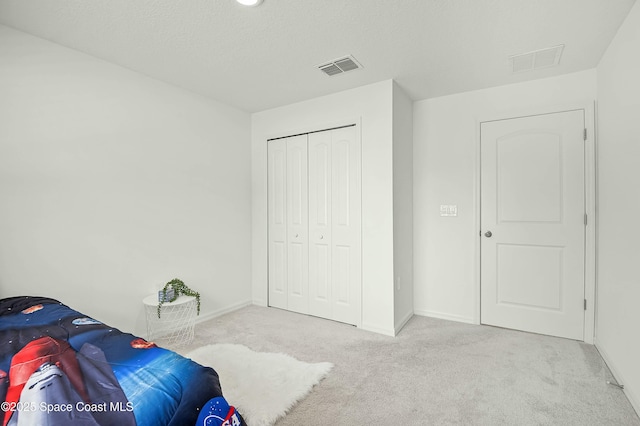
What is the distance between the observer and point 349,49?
96.7 inches

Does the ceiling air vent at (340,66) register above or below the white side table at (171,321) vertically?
above

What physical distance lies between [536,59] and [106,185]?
12.1ft

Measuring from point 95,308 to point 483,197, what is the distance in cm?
366

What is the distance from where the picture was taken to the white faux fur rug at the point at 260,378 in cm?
188

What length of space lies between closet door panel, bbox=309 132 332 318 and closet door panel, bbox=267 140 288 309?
0.37 meters

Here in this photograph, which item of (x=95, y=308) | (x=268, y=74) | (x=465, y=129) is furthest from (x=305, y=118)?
(x=95, y=308)

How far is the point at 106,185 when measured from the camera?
8.63ft

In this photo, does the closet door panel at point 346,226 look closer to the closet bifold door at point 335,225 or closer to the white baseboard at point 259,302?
the closet bifold door at point 335,225

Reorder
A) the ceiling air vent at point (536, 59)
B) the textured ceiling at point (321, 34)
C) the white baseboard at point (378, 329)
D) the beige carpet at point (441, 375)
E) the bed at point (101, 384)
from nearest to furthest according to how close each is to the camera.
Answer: the bed at point (101, 384)
the beige carpet at point (441, 375)
the textured ceiling at point (321, 34)
the ceiling air vent at point (536, 59)
the white baseboard at point (378, 329)

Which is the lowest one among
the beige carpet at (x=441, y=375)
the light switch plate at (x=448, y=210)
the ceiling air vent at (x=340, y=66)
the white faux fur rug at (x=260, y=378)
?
the beige carpet at (x=441, y=375)

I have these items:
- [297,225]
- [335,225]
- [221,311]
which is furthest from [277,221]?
[221,311]

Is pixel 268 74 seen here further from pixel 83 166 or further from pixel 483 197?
pixel 483 197

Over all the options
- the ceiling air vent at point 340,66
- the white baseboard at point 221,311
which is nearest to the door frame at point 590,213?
the ceiling air vent at point 340,66

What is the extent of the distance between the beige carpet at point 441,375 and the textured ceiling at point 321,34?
7.88ft
